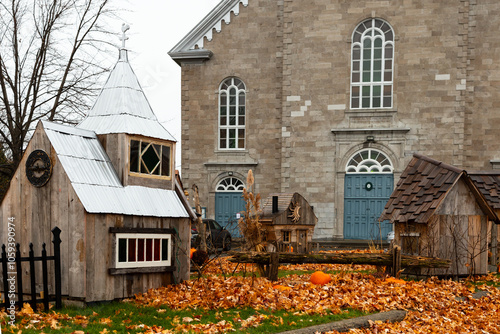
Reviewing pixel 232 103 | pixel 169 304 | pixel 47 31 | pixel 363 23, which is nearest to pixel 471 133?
pixel 363 23

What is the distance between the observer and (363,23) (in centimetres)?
2625

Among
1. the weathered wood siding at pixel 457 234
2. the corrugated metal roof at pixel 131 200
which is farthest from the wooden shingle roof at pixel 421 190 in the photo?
the corrugated metal roof at pixel 131 200

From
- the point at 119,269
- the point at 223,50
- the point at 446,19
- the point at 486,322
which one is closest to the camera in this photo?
the point at 486,322

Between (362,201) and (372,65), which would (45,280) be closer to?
(362,201)

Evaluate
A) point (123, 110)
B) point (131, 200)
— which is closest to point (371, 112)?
point (123, 110)

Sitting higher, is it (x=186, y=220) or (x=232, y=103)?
(x=232, y=103)

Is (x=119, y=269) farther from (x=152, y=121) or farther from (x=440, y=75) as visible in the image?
(x=440, y=75)

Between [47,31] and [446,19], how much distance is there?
1638 centimetres

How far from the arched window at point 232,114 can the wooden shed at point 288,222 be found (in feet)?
37.8

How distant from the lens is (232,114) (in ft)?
91.8

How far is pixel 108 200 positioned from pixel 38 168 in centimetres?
120

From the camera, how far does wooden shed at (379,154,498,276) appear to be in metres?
12.2

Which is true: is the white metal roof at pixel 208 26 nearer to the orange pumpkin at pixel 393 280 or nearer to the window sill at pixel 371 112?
the window sill at pixel 371 112

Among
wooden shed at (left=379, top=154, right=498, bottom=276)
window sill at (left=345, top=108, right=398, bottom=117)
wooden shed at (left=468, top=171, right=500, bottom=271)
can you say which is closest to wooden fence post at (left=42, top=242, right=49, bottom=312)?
wooden shed at (left=379, top=154, right=498, bottom=276)
